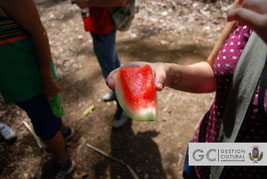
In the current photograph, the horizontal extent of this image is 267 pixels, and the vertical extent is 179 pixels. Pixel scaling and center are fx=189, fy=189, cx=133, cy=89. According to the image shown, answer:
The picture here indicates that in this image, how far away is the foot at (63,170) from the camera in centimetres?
261

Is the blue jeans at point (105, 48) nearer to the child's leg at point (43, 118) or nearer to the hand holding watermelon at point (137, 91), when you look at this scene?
the child's leg at point (43, 118)

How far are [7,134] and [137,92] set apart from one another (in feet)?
9.03

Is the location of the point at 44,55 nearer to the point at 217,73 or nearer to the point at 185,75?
the point at 185,75

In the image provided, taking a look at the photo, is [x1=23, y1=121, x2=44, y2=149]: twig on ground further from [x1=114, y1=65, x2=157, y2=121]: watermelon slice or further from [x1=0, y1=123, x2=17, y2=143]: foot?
[x1=114, y1=65, x2=157, y2=121]: watermelon slice

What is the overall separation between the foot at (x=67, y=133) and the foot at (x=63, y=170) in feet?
1.61

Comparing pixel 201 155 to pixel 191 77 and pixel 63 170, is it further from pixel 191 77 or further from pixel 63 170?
pixel 63 170

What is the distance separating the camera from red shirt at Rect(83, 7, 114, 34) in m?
2.51

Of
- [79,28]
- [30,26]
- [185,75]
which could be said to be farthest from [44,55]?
[79,28]

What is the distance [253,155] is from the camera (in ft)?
4.26

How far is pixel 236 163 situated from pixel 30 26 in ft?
6.47

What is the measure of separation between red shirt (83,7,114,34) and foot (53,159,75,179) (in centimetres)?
188

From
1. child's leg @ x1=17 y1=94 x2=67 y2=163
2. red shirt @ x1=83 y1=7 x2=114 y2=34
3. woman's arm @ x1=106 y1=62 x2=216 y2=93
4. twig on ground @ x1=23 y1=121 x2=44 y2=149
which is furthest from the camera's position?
twig on ground @ x1=23 y1=121 x2=44 y2=149

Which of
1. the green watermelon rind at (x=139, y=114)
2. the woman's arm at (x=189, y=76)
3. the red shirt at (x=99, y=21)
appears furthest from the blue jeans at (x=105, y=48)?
the green watermelon rind at (x=139, y=114)

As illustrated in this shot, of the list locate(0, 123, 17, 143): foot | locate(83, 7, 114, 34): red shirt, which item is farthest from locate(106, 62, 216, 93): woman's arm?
locate(0, 123, 17, 143): foot
